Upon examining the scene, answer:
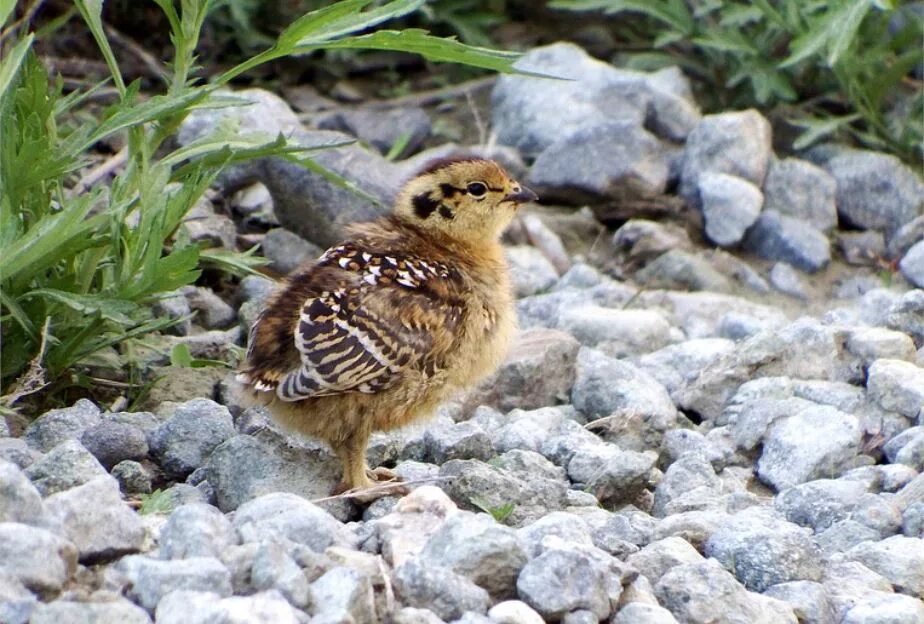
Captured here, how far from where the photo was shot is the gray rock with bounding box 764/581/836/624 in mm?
4293

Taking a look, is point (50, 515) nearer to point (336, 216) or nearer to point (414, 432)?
point (414, 432)

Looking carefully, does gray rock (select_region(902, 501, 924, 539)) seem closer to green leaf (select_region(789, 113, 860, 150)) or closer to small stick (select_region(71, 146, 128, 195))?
small stick (select_region(71, 146, 128, 195))

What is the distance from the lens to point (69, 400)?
559 cm

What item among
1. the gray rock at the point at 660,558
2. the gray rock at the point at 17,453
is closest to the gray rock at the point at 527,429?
the gray rock at the point at 660,558

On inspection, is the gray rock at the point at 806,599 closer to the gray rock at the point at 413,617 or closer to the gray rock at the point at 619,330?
the gray rock at the point at 413,617

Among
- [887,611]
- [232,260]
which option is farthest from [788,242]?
[887,611]

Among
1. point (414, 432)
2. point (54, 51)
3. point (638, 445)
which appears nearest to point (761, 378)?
point (638, 445)

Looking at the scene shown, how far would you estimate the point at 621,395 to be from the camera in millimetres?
6051

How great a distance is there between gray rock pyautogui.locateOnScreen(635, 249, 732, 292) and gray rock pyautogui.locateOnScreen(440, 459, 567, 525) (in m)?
3.03

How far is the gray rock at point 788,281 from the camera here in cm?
796

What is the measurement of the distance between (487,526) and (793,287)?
4275 mm

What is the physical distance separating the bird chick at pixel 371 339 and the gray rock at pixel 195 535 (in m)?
1.00

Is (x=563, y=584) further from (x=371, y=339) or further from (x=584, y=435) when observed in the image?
(x=584, y=435)

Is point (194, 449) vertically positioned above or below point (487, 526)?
below
